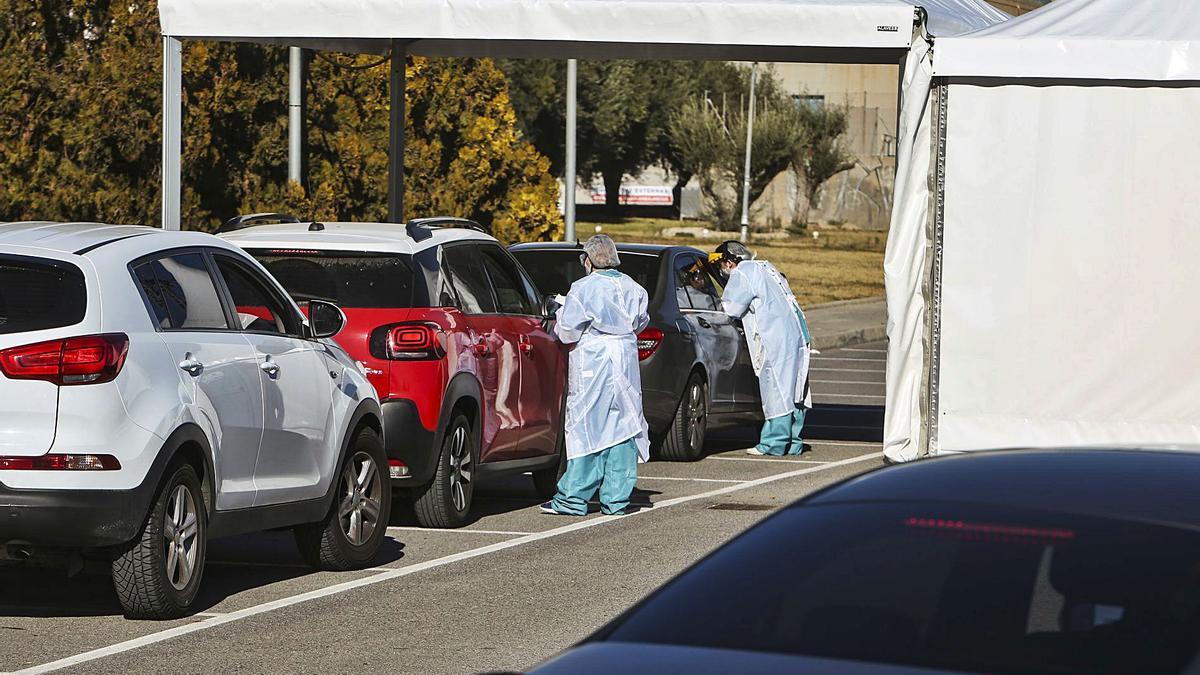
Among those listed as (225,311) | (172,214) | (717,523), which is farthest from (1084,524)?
(172,214)

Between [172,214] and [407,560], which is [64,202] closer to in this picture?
[172,214]

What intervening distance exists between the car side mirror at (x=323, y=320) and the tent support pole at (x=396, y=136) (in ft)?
26.4

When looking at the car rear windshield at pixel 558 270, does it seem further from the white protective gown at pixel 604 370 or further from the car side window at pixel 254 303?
the car side window at pixel 254 303

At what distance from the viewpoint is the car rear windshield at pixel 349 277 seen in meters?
10.3

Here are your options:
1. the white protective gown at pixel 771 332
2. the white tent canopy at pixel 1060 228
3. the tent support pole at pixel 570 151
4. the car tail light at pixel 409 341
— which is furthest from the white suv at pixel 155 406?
the tent support pole at pixel 570 151

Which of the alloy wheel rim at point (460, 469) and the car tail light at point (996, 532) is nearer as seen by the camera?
the car tail light at point (996, 532)

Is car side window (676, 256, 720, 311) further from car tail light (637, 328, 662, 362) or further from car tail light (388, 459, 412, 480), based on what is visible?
car tail light (388, 459, 412, 480)

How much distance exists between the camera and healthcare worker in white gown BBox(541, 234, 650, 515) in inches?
448

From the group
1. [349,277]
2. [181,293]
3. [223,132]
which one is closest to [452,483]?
[349,277]

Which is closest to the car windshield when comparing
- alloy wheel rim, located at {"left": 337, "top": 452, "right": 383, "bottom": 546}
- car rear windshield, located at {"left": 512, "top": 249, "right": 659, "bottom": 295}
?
alloy wheel rim, located at {"left": 337, "top": 452, "right": 383, "bottom": 546}

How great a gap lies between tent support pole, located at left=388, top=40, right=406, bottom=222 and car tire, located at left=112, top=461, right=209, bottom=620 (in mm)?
9421

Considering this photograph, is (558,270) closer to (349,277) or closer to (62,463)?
(349,277)

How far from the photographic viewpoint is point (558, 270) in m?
14.6

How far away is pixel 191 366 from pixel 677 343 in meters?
7.05
